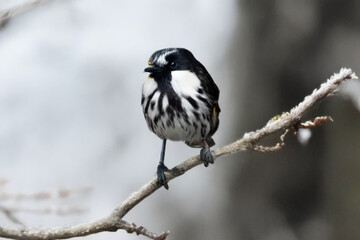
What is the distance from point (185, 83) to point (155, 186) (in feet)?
2.60

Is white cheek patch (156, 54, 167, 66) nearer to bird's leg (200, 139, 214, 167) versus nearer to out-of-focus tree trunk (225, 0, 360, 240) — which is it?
bird's leg (200, 139, 214, 167)

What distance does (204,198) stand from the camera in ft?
26.6

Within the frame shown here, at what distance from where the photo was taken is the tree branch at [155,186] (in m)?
2.68

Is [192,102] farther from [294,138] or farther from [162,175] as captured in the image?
[294,138]

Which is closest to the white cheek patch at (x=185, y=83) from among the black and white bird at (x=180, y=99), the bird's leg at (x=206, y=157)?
the black and white bird at (x=180, y=99)

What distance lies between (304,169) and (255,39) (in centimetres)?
137

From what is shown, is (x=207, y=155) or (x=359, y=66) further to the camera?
(x=359, y=66)

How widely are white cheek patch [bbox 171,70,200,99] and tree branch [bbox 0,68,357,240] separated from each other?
0.57 m

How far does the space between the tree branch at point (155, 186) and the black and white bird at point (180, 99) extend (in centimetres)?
43

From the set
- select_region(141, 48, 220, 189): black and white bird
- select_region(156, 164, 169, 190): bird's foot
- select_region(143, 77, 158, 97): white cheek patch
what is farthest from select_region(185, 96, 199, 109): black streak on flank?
select_region(156, 164, 169, 190): bird's foot

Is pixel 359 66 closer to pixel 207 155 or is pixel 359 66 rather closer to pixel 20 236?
pixel 207 155

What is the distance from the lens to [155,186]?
2881 millimetres

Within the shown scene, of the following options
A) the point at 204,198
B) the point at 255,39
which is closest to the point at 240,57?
the point at 255,39

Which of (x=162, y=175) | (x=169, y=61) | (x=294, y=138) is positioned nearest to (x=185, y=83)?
(x=169, y=61)
